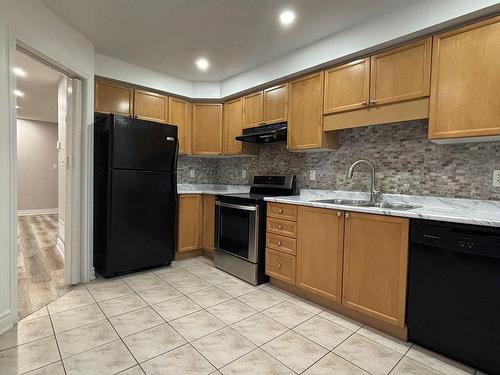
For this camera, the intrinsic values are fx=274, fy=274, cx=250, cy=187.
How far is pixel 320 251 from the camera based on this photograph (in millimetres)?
2338

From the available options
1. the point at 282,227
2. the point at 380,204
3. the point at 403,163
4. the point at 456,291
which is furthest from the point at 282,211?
the point at 456,291

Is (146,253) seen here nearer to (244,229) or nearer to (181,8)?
(244,229)

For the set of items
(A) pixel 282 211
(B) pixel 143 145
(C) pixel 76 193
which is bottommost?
(A) pixel 282 211

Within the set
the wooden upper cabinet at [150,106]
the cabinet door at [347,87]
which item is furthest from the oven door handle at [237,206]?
the wooden upper cabinet at [150,106]

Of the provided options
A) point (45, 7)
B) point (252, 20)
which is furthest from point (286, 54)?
point (45, 7)

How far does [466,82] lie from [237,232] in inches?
91.2

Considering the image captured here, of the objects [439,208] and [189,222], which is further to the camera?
[189,222]

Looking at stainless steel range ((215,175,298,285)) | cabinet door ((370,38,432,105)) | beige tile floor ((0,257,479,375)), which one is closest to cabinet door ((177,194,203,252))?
stainless steel range ((215,175,298,285))

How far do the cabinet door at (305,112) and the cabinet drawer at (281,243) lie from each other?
3.11ft

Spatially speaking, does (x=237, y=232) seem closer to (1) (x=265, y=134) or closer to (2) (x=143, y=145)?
(1) (x=265, y=134)

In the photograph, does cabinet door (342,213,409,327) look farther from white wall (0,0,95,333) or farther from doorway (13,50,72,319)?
doorway (13,50,72,319)

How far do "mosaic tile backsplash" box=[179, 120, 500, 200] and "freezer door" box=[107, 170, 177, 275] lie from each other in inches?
56.5

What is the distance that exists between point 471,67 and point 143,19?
2499 mm

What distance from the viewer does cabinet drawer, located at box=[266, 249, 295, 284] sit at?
102 inches
